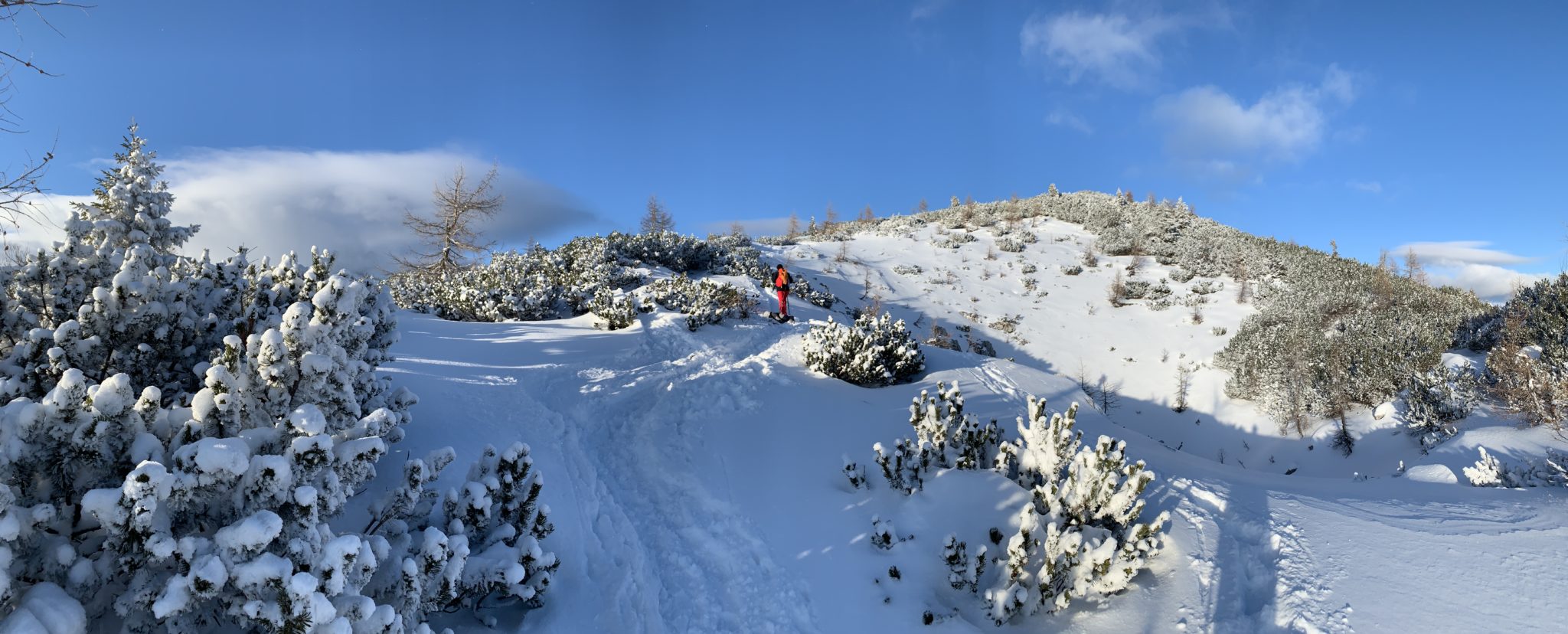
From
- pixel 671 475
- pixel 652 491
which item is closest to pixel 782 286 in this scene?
pixel 671 475

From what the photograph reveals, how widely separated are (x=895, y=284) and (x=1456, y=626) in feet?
62.1

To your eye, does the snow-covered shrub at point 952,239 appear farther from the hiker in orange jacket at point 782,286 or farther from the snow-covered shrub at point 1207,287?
the hiker in orange jacket at point 782,286

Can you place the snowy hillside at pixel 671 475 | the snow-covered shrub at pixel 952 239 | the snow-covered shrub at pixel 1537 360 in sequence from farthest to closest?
the snow-covered shrub at pixel 952 239, the snow-covered shrub at pixel 1537 360, the snowy hillside at pixel 671 475

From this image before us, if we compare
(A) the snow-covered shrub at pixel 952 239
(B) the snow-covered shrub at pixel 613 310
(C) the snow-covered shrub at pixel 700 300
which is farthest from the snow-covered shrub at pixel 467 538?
Result: (A) the snow-covered shrub at pixel 952 239

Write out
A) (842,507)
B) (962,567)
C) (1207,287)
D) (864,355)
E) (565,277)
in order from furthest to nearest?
(1207,287), (565,277), (864,355), (842,507), (962,567)

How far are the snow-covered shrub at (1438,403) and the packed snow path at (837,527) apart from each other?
9.64 feet

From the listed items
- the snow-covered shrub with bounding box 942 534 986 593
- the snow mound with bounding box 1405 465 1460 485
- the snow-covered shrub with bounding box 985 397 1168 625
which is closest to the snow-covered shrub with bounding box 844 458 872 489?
the snow-covered shrub with bounding box 942 534 986 593

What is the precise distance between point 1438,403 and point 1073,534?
7.95 m

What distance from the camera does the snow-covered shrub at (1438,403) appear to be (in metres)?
7.85

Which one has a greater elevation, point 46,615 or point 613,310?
point 613,310

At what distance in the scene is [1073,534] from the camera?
4.19m

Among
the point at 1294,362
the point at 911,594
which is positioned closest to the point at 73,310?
the point at 911,594

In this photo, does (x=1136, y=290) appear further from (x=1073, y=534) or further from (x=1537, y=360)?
(x=1073, y=534)

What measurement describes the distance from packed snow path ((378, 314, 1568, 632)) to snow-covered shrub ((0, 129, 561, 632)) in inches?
49.0
